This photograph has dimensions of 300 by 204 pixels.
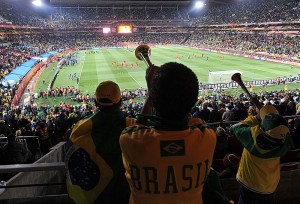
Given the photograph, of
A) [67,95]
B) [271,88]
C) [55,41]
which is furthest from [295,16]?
[55,41]

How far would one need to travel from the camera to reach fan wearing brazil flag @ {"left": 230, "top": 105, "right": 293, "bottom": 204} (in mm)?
3180

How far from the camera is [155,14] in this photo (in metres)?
105

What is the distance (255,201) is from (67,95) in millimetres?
28813

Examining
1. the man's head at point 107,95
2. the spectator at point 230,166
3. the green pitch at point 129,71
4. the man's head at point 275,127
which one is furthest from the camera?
the green pitch at point 129,71

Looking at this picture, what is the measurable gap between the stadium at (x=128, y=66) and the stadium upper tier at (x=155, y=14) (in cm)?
36

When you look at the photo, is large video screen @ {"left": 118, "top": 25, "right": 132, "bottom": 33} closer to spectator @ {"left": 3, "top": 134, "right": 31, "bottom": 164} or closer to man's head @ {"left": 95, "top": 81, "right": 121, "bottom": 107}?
spectator @ {"left": 3, "top": 134, "right": 31, "bottom": 164}

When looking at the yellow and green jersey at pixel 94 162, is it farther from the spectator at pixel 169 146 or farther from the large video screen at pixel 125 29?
the large video screen at pixel 125 29

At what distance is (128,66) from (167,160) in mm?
44687

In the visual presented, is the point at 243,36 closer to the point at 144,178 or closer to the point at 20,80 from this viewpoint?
the point at 20,80

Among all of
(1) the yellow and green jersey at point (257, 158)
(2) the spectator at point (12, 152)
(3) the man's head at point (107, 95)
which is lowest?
(2) the spectator at point (12, 152)

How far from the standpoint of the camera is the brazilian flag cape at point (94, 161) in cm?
245

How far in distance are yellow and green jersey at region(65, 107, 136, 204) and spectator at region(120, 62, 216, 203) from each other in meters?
0.47

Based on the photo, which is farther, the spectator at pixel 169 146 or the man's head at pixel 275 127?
the man's head at pixel 275 127

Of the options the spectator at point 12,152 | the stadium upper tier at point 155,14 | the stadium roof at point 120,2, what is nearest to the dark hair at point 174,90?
the spectator at point 12,152
